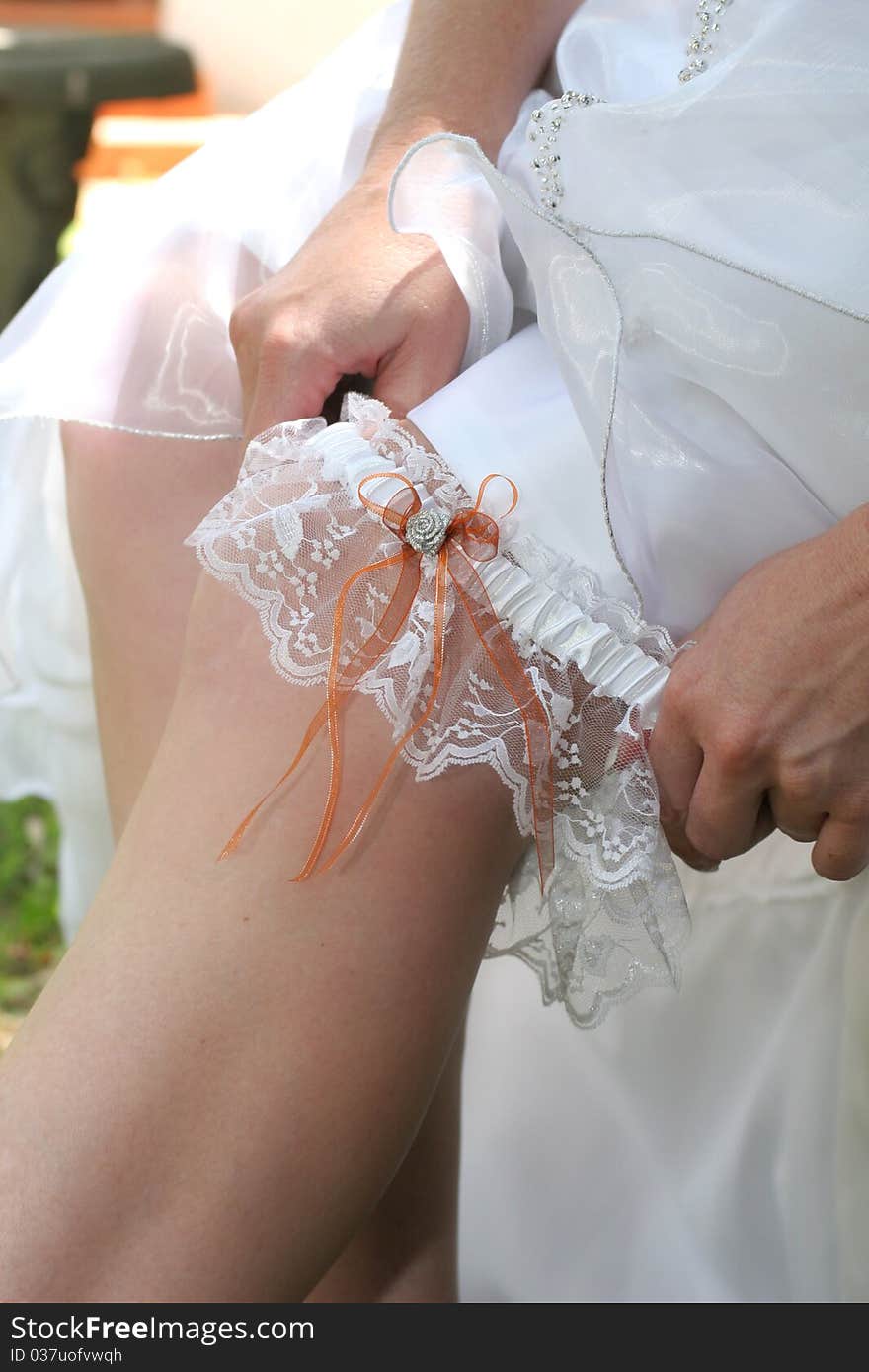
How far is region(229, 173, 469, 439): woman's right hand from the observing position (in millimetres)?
839

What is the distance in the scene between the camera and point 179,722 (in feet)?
2.49

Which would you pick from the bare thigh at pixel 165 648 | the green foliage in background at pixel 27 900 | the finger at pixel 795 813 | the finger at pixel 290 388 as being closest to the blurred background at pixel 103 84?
the green foliage in background at pixel 27 900

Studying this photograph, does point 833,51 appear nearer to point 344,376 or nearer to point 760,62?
point 760,62

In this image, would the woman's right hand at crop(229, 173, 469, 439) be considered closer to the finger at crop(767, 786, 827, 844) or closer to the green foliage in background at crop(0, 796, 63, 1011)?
the finger at crop(767, 786, 827, 844)

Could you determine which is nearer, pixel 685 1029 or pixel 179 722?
pixel 179 722

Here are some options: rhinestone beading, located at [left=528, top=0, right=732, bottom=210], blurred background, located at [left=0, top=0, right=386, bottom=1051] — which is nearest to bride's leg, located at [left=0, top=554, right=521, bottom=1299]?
rhinestone beading, located at [left=528, top=0, right=732, bottom=210]

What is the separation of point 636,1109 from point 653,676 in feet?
1.84

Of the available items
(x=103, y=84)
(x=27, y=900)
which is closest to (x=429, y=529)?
(x=27, y=900)

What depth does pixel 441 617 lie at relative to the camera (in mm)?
735
